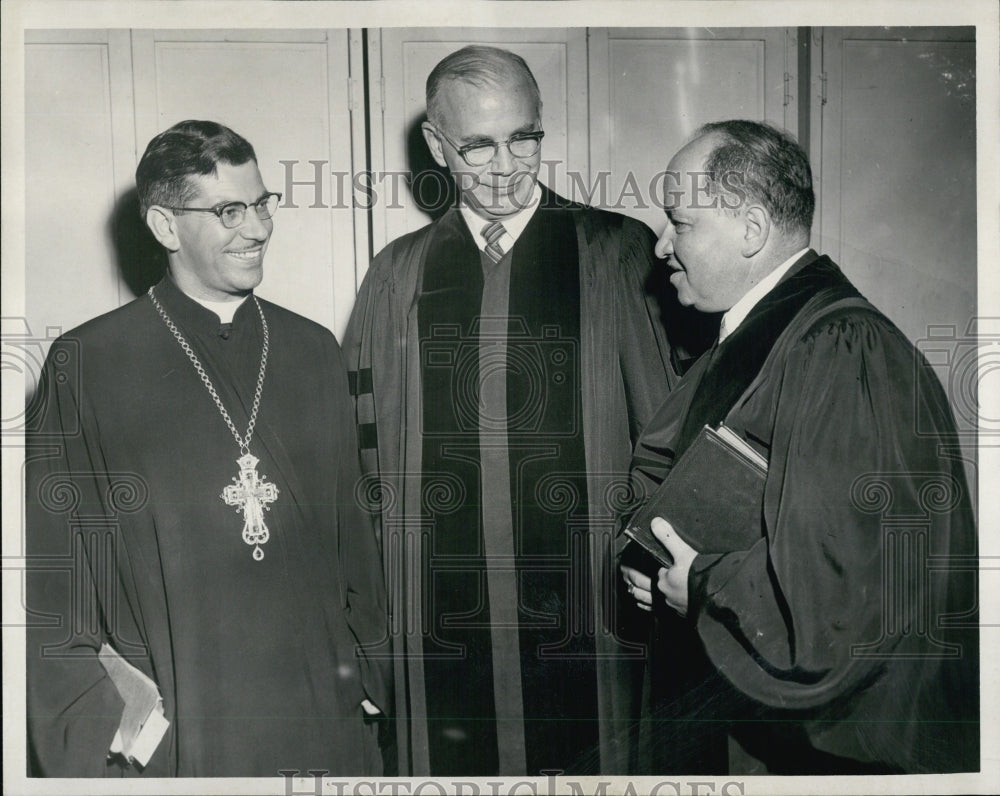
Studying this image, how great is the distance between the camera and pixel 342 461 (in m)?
2.82

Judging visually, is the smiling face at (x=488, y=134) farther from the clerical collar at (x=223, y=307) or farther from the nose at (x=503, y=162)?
the clerical collar at (x=223, y=307)

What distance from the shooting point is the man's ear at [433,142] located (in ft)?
9.19

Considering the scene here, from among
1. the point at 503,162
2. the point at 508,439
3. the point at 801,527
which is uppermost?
the point at 503,162

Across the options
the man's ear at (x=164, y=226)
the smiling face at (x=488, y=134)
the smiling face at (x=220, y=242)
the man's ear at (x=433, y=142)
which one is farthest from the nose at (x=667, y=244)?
the man's ear at (x=164, y=226)

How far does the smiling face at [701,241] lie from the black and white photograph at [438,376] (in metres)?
0.01

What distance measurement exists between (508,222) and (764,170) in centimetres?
77

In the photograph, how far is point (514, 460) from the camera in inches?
110

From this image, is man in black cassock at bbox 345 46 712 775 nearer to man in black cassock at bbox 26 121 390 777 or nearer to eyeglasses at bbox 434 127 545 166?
eyeglasses at bbox 434 127 545 166

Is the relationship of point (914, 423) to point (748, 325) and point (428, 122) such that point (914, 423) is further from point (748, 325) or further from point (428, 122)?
point (428, 122)

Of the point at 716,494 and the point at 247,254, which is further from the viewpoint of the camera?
the point at 247,254

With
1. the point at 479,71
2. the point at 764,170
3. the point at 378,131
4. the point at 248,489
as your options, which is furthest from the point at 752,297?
the point at 248,489

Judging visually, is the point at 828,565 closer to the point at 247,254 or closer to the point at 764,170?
the point at 764,170

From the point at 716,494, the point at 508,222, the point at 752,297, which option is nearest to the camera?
the point at 716,494

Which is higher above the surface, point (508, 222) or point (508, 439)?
point (508, 222)
